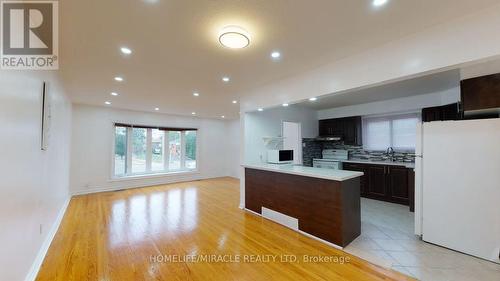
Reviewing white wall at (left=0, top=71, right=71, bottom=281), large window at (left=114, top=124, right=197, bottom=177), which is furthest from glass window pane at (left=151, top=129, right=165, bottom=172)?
white wall at (left=0, top=71, right=71, bottom=281)

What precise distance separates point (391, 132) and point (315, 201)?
144 inches

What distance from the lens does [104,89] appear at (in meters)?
4.21

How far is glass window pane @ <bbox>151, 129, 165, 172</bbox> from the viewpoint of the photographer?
7.07 meters

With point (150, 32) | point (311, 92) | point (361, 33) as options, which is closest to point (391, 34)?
point (361, 33)

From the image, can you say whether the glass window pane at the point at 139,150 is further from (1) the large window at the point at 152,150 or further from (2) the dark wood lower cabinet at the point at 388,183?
(2) the dark wood lower cabinet at the point at 388,183

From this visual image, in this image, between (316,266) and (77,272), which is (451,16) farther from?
(77,272)

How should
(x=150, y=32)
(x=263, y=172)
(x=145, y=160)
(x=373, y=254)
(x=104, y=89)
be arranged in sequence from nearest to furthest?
(x=150, y=32) < (x=373, y=254) < (x=263, y=172) < (x=104, y=89) < (x=145, y=160)

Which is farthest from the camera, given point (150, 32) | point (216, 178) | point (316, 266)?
point (216, 178)

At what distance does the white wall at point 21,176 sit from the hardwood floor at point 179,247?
1.48 feet

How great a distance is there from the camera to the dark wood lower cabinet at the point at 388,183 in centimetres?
441

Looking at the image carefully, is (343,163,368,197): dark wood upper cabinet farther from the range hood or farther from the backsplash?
the range hood

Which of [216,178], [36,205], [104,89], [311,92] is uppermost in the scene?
[104,89]

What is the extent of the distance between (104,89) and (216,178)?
203 inches

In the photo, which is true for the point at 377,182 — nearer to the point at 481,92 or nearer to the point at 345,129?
the point at 345,129
